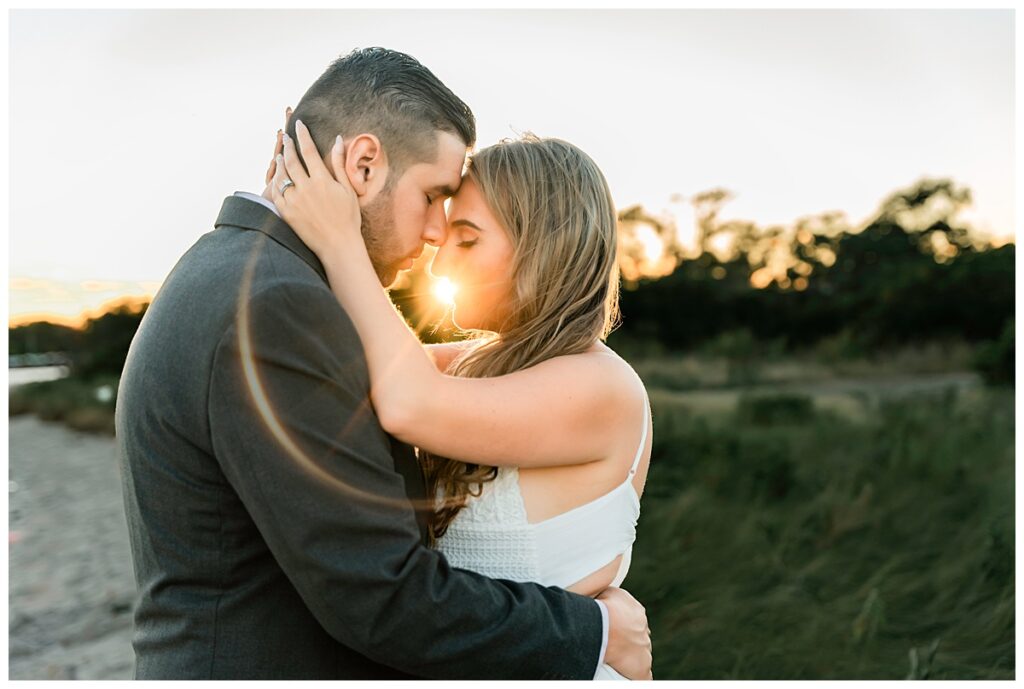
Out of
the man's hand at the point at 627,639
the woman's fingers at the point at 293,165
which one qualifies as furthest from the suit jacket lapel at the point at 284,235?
the man's hand at the point at 627,639

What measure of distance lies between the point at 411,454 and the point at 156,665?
0.74 m

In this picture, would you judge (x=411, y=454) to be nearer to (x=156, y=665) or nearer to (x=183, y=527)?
(x=183, y=527)

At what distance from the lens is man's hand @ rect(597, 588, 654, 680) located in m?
2.34

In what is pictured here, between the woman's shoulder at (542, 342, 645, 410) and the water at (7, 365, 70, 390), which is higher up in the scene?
the woman's shoulder at (542, 342, 645, 410)

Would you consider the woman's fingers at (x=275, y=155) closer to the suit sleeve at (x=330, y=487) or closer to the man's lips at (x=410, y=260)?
the man's lips at (x=410, y=260)

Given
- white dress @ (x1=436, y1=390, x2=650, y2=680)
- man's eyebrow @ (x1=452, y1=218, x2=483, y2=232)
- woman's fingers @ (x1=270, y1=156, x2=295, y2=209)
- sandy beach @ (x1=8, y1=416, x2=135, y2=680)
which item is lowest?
sandy beach @ (x1=8, y1=416, x2=135, y2=680)

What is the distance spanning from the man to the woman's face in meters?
0.68

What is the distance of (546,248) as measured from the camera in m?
2.73

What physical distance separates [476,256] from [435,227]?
0.17 meters

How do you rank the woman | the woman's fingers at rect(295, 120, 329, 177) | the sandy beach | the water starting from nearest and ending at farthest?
the woman, the woman's fingers at rect(295, 120, 329, 177), the sandy beach, the water

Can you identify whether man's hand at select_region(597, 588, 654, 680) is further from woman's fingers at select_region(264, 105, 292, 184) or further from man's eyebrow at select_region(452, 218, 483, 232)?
woman's fingers at select_region(264, 105, 292, 184)

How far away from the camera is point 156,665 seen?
2.02 meters

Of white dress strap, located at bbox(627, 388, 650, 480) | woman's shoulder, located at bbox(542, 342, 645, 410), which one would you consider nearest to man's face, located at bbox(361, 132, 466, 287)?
woman's shoulder, located at bbox(542, 342, 645, 410)

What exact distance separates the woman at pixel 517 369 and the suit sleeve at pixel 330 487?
0.82 feet
